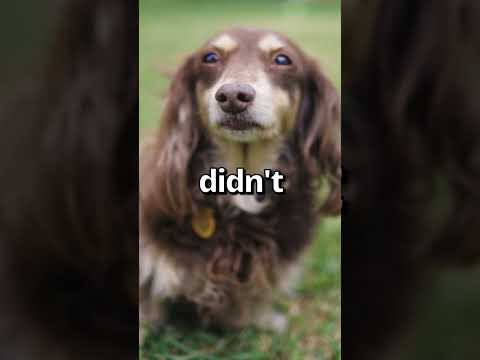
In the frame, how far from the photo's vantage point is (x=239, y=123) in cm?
140

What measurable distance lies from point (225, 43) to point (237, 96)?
0.14 m

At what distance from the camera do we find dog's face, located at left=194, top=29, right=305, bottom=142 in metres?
1.38

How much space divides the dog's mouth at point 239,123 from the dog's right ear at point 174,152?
71mm

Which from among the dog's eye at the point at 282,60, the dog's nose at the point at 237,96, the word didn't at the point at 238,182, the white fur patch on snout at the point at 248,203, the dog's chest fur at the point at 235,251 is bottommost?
the dog's chest fur at the point at 235,251

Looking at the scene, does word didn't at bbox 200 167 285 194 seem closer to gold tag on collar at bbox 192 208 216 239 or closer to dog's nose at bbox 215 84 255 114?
gold tag on collar at bbox 192 208 216 239

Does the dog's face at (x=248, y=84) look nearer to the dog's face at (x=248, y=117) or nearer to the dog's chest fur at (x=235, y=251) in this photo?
the dog's face at (x=248, y=117)

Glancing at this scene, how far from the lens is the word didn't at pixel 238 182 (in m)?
1.43
